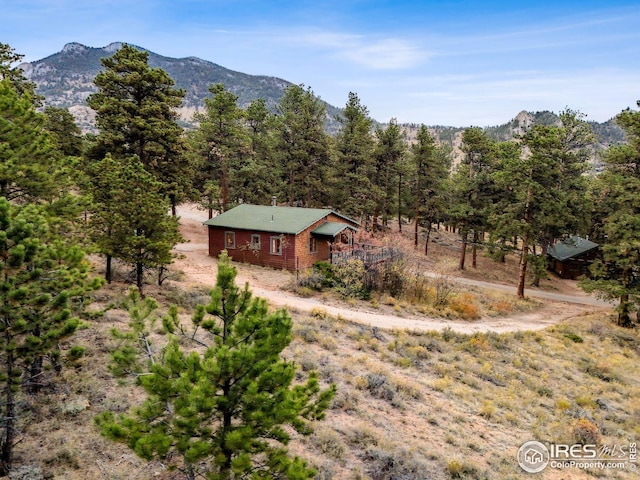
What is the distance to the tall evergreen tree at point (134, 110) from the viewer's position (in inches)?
1005

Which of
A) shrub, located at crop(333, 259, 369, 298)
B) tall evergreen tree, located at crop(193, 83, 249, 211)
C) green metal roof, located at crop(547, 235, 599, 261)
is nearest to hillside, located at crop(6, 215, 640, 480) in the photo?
shrub, located at crop(333, 259, 369, 298)

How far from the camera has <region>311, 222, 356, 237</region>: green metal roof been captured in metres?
28.6

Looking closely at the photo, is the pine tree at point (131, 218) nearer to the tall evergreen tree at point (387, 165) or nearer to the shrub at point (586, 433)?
the shrub at point (586, 433)

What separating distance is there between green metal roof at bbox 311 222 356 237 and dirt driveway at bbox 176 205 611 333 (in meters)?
3.98

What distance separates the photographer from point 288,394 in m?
5.29

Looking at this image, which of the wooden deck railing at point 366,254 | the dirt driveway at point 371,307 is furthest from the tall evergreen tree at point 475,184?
the wooden deck railing at point 366,254

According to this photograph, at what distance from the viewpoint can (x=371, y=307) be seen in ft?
71.1

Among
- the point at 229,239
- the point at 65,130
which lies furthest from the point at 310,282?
the point at 65,130

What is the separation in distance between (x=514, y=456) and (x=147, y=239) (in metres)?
13.2

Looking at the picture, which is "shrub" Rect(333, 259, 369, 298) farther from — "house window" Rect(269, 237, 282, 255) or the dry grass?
"house window" Rect(269, 237, 282, 255)

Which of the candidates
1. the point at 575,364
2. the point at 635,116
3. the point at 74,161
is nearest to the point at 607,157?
the point at 635,116

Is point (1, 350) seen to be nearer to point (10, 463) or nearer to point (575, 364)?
point (10, 463)

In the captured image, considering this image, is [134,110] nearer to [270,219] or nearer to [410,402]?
[270,219]

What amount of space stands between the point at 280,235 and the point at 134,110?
12649 mm
